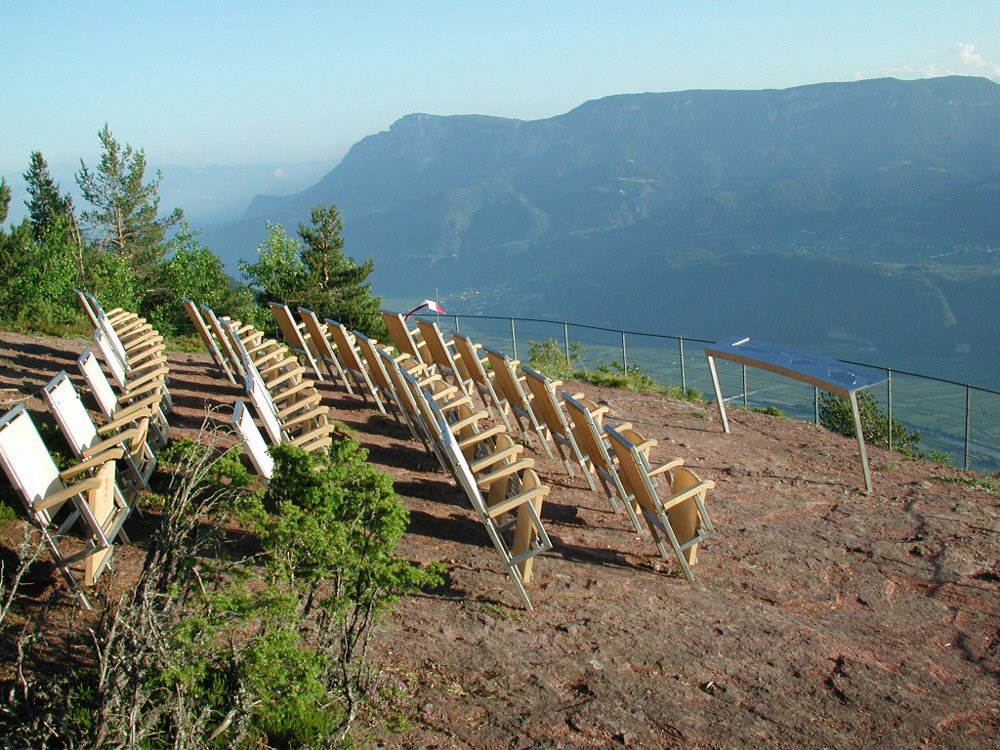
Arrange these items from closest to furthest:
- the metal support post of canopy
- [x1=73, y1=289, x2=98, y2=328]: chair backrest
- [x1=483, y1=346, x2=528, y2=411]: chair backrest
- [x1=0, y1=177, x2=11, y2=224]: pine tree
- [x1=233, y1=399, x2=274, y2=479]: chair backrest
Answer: [x1=233, y1=399, x2=274, y2=479]: chair backrest, [x1=483, y1=346, x2=528, y2=411]: chair backrest, the metal support post of canopy, [x1=73, y1=289, x2=98, y2=328]: chair backrest, [x1=0, y1=177, x2=11, y2=224]: pine tree

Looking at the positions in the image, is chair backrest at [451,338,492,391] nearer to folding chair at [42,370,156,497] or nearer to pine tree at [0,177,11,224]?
folding chair at [42,370,156,497]

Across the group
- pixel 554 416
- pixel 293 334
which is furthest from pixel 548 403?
pixel 293 334

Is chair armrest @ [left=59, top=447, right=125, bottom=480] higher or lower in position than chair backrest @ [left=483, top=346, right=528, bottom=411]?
higher

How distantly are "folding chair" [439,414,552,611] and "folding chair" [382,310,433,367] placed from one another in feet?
13.5

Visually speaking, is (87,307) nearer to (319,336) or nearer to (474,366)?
(319,336)

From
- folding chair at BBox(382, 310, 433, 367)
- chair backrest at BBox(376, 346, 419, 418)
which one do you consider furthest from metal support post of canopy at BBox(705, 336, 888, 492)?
chair backrest at BBox(376, 346, 419, 418)

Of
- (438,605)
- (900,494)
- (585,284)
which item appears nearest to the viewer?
(438,605)

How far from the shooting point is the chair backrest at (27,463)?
3953 millimetres

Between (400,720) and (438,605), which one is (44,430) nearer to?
(438,605)

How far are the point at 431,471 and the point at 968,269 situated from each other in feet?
534

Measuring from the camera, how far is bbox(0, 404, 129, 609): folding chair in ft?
12.9

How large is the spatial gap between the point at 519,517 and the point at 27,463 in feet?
8.71

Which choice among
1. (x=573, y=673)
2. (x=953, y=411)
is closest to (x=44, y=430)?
(x=573, y=673)

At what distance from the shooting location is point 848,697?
4039mm
